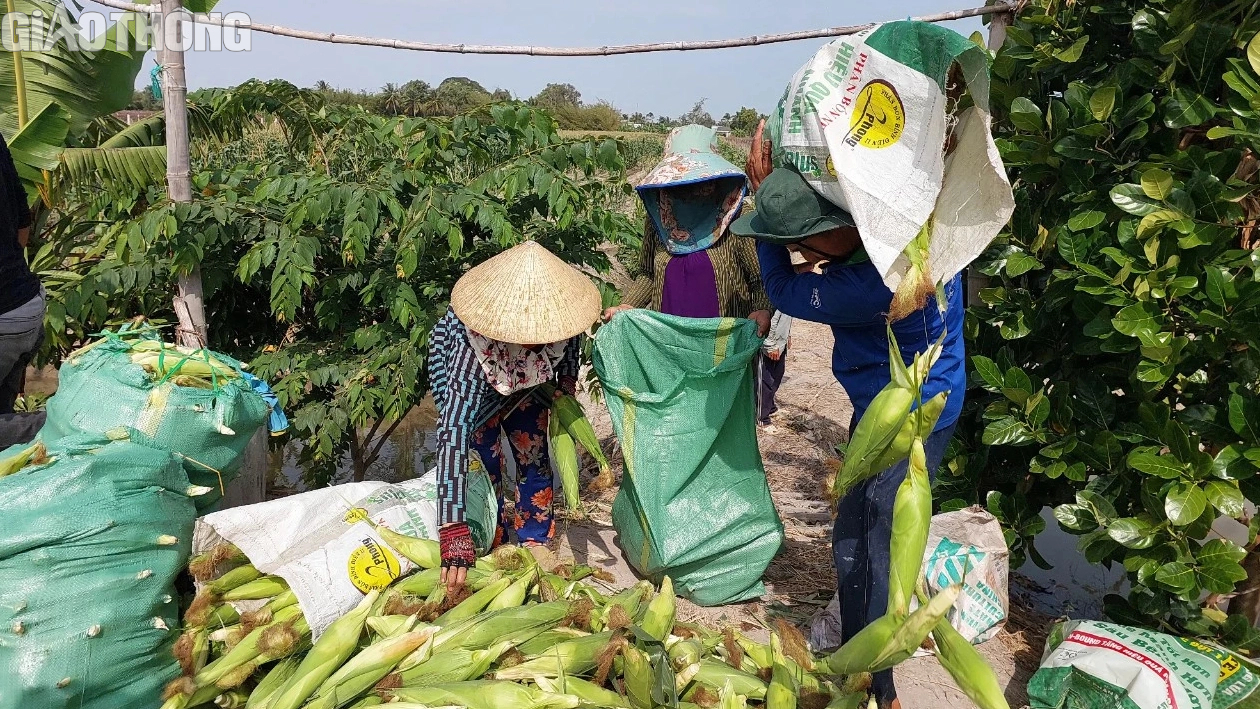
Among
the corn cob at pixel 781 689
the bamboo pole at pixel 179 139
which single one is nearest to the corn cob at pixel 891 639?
the corn cob at pixel 781 689

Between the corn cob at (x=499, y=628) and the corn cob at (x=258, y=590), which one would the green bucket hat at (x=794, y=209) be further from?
the corn cob at (x=258, y=590)

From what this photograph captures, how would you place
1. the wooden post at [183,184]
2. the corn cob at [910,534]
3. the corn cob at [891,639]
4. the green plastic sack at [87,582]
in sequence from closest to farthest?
1. the corn cob at [891,639]
2. the corn cob at [910,534]
3. the green plastic sack at [87,582]
4. the wooden post at [183,184]

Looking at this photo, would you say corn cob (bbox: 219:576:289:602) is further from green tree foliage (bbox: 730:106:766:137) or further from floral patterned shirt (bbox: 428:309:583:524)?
green tree foliage (bbox: 730:106:766:137)

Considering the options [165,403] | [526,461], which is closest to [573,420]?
[526,461]

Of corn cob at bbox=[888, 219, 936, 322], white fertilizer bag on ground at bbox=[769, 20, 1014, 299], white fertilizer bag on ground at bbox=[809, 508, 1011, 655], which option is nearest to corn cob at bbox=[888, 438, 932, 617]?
corn cob at bbox=[888, 219, 936, 322]

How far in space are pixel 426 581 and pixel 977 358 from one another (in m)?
2.03

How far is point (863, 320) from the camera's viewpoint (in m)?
2.12

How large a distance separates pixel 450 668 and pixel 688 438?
48.5 inches

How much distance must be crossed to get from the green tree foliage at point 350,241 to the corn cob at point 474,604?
108 cm

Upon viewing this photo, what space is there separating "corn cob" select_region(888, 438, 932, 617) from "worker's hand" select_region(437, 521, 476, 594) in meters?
1.32

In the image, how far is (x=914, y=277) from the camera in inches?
73.2

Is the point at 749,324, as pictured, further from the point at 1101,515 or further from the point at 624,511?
the point at 1101,515

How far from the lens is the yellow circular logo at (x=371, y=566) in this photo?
240cm

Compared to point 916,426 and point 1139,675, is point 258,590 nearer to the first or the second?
point 916,426
